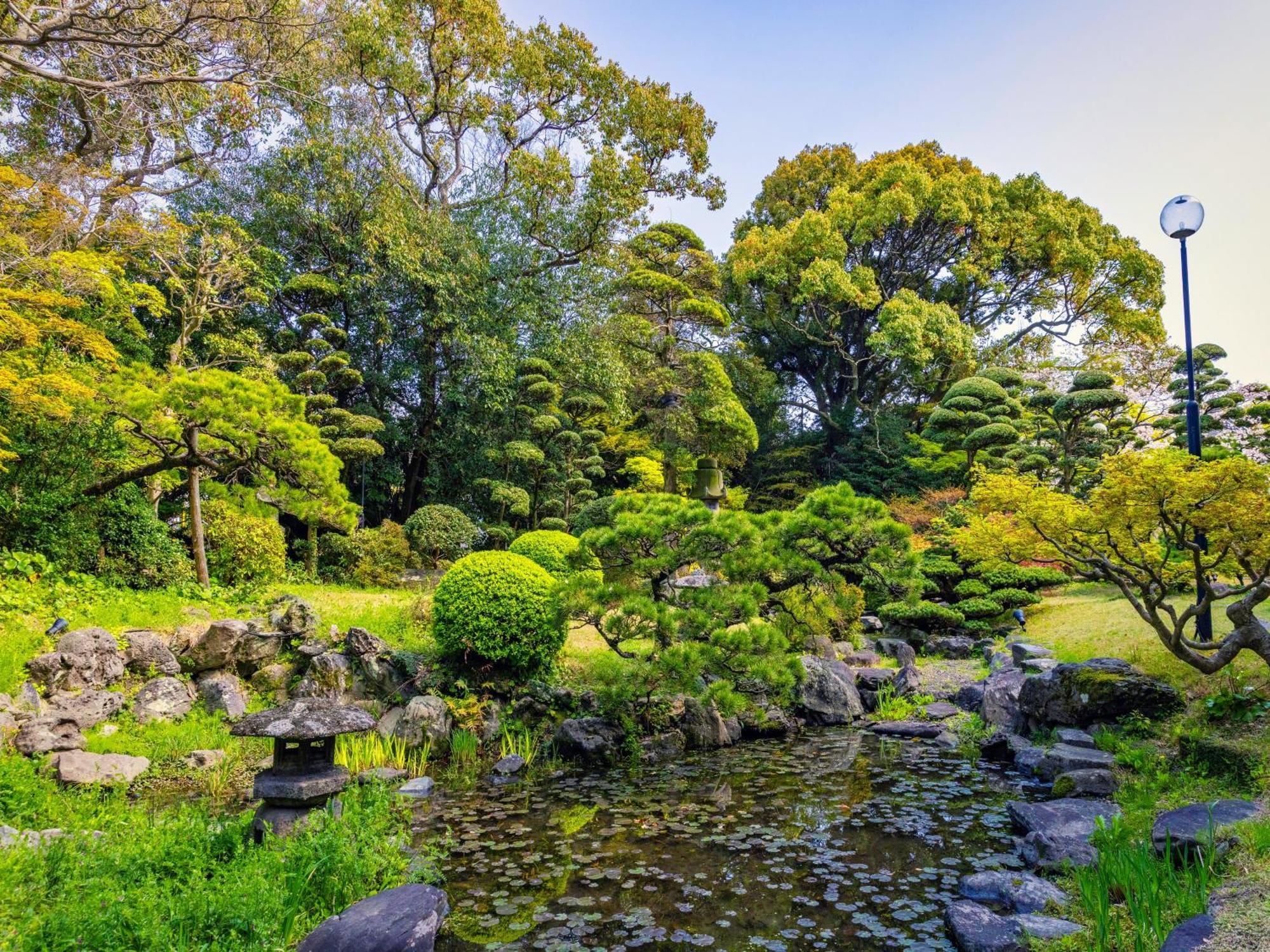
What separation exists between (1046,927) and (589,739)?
13.3 ft

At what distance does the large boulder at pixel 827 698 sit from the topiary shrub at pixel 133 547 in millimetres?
7753

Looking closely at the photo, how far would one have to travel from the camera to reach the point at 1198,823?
3.38 meters

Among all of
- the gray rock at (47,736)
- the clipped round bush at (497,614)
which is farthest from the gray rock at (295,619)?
the gray rock at (47,736)

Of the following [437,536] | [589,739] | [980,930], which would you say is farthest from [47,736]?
[437,536]

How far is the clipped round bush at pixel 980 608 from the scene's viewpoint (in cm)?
1070

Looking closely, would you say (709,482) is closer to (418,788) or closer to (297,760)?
(418,788)

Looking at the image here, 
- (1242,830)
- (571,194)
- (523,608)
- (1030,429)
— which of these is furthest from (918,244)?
(1242,830)

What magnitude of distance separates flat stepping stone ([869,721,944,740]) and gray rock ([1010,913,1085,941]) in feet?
14.1

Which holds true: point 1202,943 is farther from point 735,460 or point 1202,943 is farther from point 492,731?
point 735,460

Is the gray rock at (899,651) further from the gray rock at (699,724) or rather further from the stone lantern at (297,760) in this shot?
the stone lantern at (297,760)

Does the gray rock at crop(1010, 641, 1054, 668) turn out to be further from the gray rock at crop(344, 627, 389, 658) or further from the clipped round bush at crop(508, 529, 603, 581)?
the gray rock at crop(344, 627, 389, 658)

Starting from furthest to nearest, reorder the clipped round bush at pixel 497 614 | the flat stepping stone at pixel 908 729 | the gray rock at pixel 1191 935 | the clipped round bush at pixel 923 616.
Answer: the clipped round bush at pixel 923 616
the flat stepping stone at pixel 908 729
the clipped round bush at pixel 497 614
the gray rock at pixel 1191 935

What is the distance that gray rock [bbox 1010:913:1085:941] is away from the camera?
9.71 ft

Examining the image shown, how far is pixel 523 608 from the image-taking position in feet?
22.0
